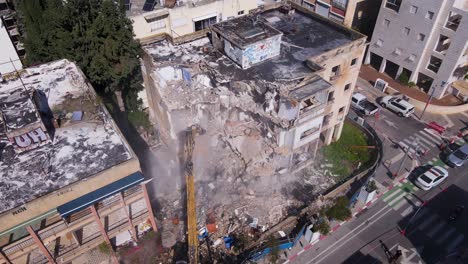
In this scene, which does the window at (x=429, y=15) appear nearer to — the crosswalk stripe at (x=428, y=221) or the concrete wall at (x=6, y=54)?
the crosswalk stripe at (x=428, y=221)

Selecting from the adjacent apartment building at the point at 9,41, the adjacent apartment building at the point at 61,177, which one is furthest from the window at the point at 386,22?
the adjacent apartment building at the point at 9,41

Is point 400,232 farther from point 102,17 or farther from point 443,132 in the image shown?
point 102,17

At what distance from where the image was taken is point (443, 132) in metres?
49.2

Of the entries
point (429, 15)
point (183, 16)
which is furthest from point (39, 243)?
point (429, 15)

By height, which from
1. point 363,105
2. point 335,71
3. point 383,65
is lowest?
point 363,105

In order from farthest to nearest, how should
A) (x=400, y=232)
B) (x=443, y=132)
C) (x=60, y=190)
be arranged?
(x=443, y=132)
(x=400, y=232)
(x=60, y=190)

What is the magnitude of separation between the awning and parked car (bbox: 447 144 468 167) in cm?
3724

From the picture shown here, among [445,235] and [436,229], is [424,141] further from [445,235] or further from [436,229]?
[445,235]

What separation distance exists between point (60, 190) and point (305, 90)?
898 inches

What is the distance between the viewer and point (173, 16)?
45.5 m

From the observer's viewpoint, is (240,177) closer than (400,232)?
No

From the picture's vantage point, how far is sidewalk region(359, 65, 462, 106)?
53.7 metres

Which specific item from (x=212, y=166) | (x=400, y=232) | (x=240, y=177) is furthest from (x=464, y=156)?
(x=212, y=166)

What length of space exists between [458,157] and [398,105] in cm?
1061
